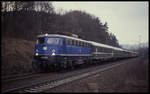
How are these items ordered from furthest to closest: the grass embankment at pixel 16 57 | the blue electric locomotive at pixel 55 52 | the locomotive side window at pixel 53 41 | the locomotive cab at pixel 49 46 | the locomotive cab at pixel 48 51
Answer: the grass embankment at pixel 16 57 → the locomotive side window at pixel 53 41 → the locomotive cab at pixel 49 46 → the blue electric locomotive at pixel 55 52 → the locomotive cab at pixel 48 51

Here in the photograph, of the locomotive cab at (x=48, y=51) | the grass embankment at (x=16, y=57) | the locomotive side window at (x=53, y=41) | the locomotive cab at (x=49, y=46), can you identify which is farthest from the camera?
the grass embankment at (x=16, y=57)

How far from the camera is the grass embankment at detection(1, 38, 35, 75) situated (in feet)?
55.3

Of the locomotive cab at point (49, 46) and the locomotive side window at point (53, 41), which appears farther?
the locomotive side window at point (53, 41)

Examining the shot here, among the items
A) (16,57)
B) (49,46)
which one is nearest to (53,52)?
(49,46)

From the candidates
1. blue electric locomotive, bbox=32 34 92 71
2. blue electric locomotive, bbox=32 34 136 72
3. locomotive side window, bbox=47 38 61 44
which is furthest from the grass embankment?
locomotive side window, bbox=47 38 61 44

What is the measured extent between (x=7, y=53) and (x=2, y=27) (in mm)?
11241

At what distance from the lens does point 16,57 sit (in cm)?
2072

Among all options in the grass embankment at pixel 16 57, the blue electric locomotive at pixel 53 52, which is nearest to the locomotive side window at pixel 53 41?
the blue electric locomotive at pixel 53 52

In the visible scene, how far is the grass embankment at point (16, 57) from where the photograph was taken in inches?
663

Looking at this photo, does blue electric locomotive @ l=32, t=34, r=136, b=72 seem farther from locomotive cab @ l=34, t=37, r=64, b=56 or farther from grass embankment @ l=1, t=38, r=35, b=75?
grass embankment @ l=1, t=38, r=35, b=75

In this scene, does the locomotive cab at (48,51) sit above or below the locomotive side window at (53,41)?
below

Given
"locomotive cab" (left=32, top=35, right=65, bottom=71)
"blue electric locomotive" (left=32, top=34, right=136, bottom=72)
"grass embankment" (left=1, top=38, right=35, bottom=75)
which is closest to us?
"locomotive cab" (left=32, top=35, right=65, bottom=71)

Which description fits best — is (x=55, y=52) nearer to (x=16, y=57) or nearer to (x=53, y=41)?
(x=53, y=41)

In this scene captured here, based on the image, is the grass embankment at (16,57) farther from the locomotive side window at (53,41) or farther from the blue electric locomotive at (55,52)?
the locomotive side window at (53,41)
